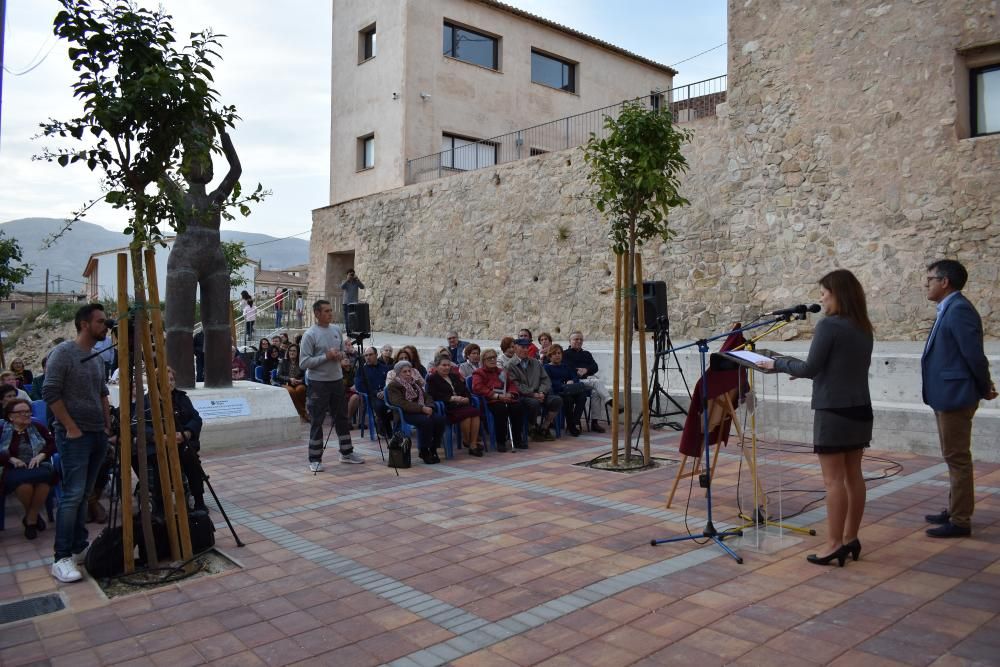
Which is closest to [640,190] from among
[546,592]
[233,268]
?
[546,592]

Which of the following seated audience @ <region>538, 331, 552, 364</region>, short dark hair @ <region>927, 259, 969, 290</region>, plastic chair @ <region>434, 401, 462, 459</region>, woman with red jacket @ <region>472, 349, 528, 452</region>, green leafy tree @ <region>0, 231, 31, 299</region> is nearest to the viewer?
short dark hair @ <region>927, 259, 969, 290</region>

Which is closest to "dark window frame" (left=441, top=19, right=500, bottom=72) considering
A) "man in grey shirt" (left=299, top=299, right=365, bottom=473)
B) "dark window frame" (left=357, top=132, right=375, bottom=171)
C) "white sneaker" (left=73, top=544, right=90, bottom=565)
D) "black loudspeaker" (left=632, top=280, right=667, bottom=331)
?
"dark window frame" (left=357, top=132, right=375, bottom=171)

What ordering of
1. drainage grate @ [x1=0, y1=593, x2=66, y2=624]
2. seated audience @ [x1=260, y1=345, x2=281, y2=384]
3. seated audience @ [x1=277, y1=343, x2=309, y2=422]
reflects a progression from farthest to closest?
seated audience @ [x1=260, y1=345, x2=281, y2=384] < seated audience @ [x1=277, y1=343, x2=309, y2=422] < drainage grate @ [x1=0, y1=593, x2=66, y2=624]

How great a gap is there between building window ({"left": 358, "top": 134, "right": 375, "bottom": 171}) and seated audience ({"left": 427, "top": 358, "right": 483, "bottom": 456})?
14397mm

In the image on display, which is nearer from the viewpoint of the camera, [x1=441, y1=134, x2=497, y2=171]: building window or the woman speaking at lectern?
the woman speaking at lectern

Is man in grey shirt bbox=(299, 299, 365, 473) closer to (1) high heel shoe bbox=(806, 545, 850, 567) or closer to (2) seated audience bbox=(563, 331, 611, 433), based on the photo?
(2) seated audience bbox=(563, 331, 611, 433)

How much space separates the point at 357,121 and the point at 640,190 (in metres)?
16.5

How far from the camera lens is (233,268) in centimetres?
1828

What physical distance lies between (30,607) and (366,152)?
19.3 metres

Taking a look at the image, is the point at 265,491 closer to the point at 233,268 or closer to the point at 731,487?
the point at 731,487

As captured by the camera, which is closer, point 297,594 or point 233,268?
point 297,594

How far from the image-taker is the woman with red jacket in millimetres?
8453

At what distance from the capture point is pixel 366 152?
865 inches

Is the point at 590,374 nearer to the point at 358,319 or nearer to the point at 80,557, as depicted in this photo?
the point at 358,319
